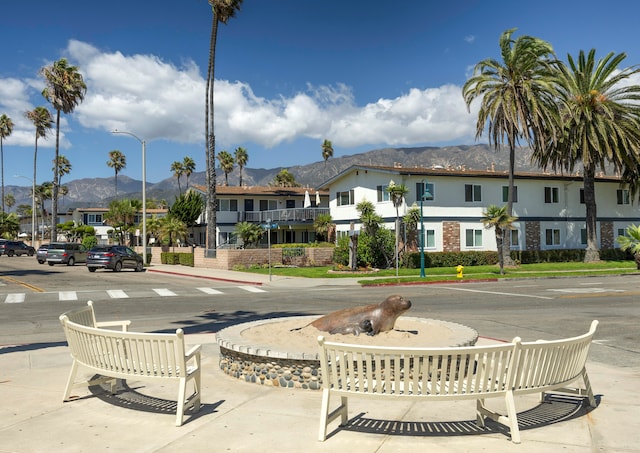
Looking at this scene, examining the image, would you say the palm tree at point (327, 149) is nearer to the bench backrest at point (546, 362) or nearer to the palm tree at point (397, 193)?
the palm tree at point (397, 193)

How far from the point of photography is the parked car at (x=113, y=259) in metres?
36.3

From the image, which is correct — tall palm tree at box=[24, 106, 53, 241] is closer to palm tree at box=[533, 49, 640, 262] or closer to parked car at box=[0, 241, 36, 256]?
parked car at box=[0, 241, 36, 256]

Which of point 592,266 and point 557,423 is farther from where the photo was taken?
point 592,266

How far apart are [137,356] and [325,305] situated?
12048 millimetres

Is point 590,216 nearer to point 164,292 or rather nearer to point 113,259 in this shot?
point 164,292

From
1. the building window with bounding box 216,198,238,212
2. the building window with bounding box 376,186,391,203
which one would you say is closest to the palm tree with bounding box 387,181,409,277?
the building window with bounding box 376,186,391,203

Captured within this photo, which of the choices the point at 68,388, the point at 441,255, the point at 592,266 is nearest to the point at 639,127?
the point at 592,266

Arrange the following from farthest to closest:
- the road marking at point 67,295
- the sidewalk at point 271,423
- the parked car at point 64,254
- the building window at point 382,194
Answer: the parked car at point 64,254
the building window at point 382,194
the road marking at point 67,295
the sidewalk at point 271,423

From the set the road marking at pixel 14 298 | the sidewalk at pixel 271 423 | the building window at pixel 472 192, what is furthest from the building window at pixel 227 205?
the sidewalk at pixel 271 423

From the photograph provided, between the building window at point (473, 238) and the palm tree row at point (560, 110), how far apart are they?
2434mm

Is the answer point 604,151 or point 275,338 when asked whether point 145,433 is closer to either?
point 275,338

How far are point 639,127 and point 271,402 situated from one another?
41.6 metres

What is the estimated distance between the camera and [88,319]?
8.07 metres

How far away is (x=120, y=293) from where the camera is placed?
21.9 meters
